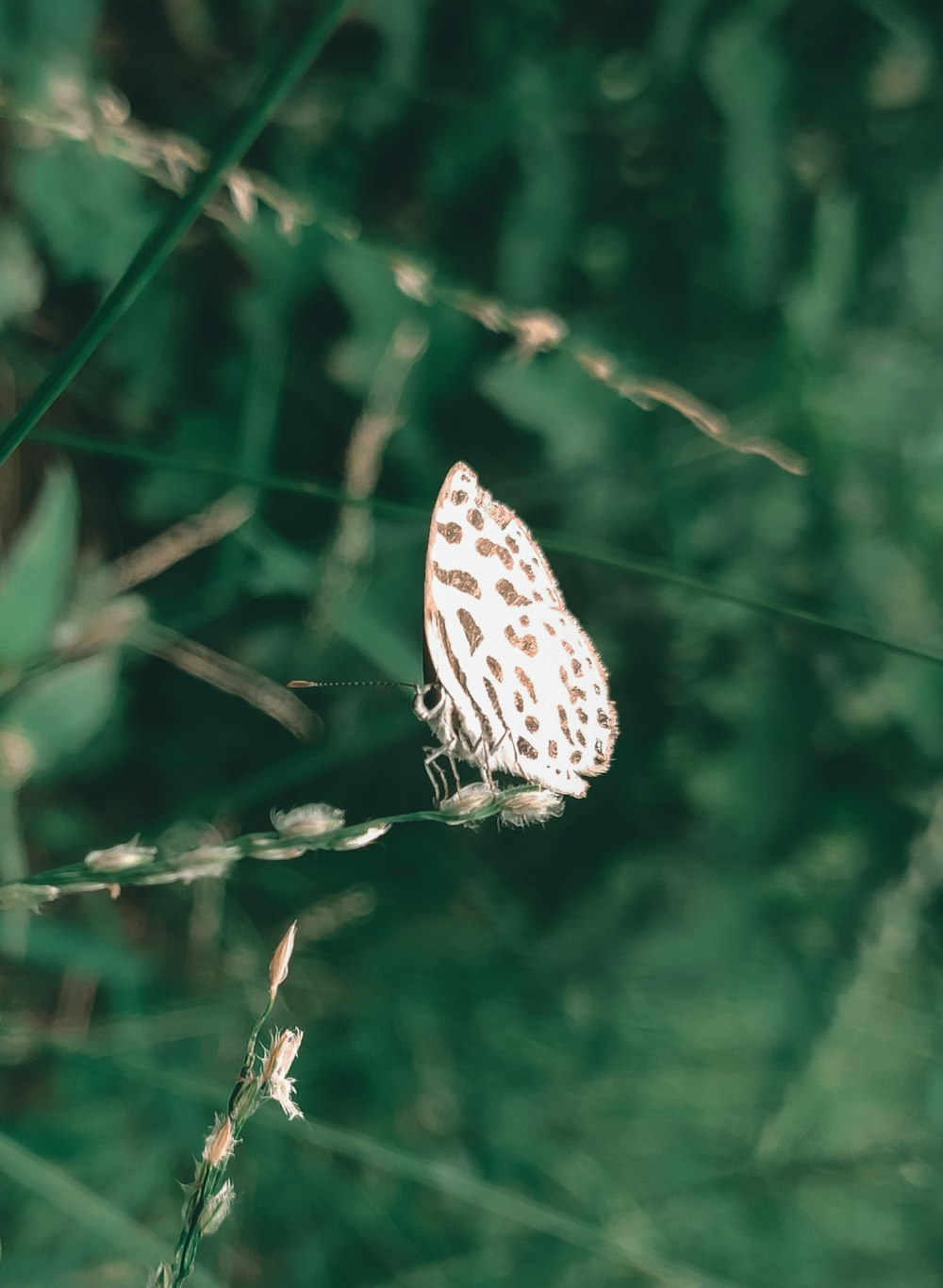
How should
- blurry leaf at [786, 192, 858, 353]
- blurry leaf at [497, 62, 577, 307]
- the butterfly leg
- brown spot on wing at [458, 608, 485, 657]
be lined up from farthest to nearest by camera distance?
blurry leaf at [497, 62, 577, 307]
blurry leaf at [786, 192, 858, 353]
brown spot on wing at [458, 608, 485, 657]
the butterfly leg

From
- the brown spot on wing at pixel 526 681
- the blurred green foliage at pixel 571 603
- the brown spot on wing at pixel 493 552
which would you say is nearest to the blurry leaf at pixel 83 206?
the blurred green foliage at pixel 571 603

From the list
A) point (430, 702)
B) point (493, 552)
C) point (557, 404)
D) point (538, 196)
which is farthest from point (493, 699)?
point (538, 196)

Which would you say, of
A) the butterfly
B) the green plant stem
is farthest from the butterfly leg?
the green plant stem

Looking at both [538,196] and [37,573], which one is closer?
[37,573]

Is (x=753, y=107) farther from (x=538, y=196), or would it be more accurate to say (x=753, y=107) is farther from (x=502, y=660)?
(x=502, y=660)

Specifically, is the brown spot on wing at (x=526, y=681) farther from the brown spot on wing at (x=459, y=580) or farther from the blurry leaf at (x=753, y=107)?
the blurry leaf at (x=753, y=107)

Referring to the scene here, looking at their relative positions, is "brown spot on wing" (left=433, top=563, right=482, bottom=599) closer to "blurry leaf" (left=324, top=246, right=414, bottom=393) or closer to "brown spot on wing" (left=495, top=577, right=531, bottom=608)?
"brown spot on wing" (left=495, top=577, right=531, bottom=608)

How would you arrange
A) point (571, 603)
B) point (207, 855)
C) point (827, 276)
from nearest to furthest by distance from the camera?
point (207, 855)
point (827, 276)
point (571, 603)
